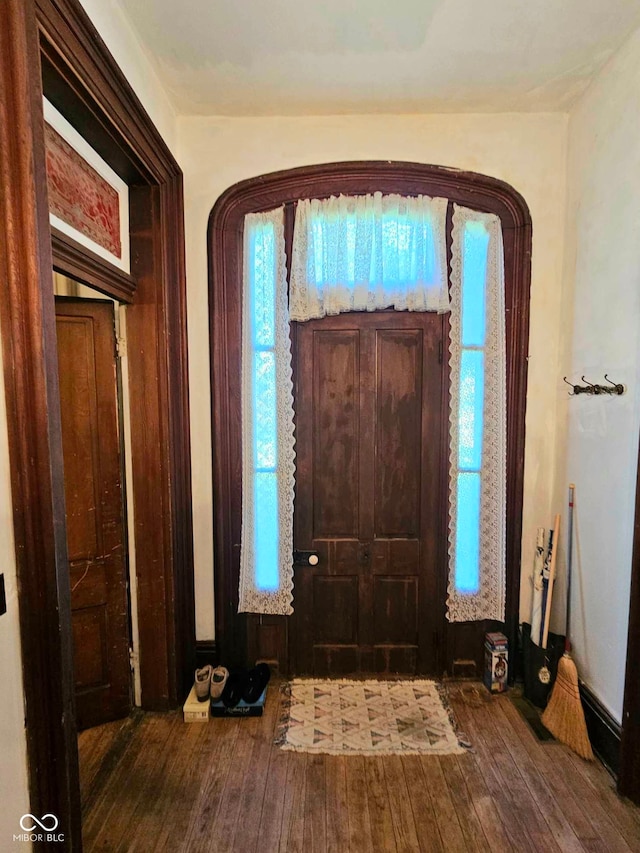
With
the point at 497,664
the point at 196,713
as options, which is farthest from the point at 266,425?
the point at 497,664

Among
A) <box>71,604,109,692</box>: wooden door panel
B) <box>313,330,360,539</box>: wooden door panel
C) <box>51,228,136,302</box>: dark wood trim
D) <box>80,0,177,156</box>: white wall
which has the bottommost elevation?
<box>71,604,109,692</box>: wooden door panel

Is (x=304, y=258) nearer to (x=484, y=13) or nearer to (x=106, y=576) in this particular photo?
(x=484, y=13)

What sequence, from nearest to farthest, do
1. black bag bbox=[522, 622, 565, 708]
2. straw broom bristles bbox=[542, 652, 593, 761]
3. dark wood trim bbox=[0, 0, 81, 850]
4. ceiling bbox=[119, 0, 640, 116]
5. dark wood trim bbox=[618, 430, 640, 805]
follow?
dark wood trim bbox=[0, 0, 81, 850] < ceiling bbox=[119, 0, 640, 116] < dark wood trim bbox=[618, 430, 640, 805] < straw broom bristles bbox=[542, 652, 593, 761] < black bag bbox=[522, 622, 565, 708]

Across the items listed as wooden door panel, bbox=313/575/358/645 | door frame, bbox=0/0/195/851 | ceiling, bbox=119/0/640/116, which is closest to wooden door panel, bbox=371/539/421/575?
wooden door panel, bbox=313/575/358/645

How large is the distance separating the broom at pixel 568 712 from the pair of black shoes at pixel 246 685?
1.39m

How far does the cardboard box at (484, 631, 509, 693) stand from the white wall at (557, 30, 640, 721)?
356mm

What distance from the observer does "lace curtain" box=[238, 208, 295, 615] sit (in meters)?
2.19

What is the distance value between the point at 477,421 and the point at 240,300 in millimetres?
1399

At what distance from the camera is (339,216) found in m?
2.17

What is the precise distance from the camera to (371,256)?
2152 millimetres

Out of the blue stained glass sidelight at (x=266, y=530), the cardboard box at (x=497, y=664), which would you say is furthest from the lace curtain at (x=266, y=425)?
the cardboard box at (x=497, y=664)

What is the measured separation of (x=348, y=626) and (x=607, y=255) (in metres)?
2.25

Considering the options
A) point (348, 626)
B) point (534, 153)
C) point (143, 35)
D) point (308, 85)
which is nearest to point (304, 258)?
point (308, 85)

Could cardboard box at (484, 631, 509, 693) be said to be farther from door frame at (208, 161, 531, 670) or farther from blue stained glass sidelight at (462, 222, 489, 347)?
blue stained glass sidelight at (462, 222, 489, 347)
